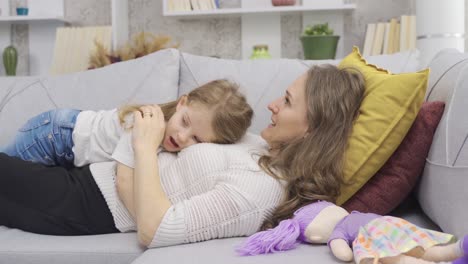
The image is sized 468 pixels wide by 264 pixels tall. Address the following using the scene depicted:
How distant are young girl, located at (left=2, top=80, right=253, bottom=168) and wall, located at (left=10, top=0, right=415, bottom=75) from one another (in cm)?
177

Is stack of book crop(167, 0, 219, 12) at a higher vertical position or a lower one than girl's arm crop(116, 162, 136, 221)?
higher

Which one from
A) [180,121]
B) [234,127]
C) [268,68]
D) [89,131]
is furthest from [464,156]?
[89,131]

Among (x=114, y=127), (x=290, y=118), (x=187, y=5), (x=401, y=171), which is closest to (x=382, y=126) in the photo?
(x=401, y=171)

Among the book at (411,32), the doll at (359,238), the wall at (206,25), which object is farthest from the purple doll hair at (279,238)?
the wall at (206,25)

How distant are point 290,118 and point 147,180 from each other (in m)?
0.38

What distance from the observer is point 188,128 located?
1518mm

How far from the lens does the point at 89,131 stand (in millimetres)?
1715

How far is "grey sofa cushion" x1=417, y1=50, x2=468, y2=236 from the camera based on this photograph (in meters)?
1.17

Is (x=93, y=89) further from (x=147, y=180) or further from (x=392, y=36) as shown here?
(x=392, y=36)

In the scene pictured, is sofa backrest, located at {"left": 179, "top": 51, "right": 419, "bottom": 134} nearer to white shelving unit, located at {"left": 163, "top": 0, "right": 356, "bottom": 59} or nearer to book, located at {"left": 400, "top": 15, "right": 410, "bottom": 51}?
book, located at {"left": 400, "top": 15, "right": 410, "bottom": 51}

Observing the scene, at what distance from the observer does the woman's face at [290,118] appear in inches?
56.8

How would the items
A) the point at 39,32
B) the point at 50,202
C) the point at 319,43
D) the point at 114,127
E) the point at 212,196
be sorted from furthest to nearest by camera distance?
the point at 39,32 < the point at 319,43 < the point at 114,127 < the point at 50,202 < the point at 212,196

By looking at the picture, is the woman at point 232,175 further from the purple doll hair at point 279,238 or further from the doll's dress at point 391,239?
the doll's dress at point 391,239

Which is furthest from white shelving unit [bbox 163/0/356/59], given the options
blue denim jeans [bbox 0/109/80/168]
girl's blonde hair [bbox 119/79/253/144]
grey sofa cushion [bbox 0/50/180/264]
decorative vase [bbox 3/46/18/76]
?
girl's blonde hair [bbox 119/79/253/144]
